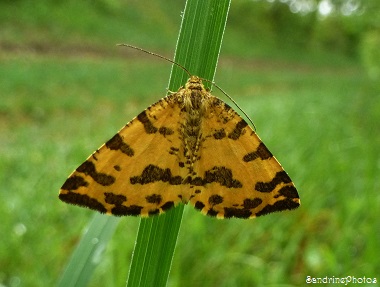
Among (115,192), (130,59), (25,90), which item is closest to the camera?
(115,192)

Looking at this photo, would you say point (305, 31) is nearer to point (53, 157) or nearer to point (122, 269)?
point (53, 157)

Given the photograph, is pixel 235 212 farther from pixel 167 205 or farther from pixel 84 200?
pixel 84 200

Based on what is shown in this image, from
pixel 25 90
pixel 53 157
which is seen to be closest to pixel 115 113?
pixel 25 90

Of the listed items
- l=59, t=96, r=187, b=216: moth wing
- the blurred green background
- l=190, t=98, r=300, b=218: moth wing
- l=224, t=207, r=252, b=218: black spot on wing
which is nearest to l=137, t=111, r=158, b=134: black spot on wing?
l=59, t=96, r=187, b=216: moth wing

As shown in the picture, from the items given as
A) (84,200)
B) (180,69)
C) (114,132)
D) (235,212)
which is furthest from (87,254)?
(114,132)

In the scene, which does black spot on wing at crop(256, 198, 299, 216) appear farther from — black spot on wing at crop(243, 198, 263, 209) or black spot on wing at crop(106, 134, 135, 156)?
black spot on wing at crop(106, 134, 135, 156)
